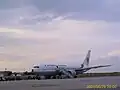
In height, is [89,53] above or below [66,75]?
above

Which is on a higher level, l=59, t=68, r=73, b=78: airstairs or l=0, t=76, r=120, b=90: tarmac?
l=59, t=68, r=73, b=78: airstairs

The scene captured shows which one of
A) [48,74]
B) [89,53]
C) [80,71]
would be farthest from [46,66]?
[89,53]

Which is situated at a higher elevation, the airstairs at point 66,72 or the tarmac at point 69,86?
the airstairs at point 66,72

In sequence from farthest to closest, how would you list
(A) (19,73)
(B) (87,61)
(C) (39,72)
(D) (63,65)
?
(B) (87,61)
(A) (19,73)
(D) (63,65)
(C) (39,72)

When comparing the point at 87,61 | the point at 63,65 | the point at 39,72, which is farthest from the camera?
the point at 87,61

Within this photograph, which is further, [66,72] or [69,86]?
[66,72]

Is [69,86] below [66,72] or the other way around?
below

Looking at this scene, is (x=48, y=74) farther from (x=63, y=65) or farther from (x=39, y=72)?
(x=63, y=65)

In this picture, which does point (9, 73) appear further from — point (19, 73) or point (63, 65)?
point (63, 65)

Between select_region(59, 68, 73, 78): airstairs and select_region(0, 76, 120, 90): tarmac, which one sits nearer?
select_region(0, 76, 120, 90): tarmac

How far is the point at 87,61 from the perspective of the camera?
454 ft

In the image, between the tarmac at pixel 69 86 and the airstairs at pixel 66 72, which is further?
the airstairs at pixel 66 72

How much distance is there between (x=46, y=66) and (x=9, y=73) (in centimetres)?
3228

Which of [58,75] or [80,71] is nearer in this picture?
[58,75]
